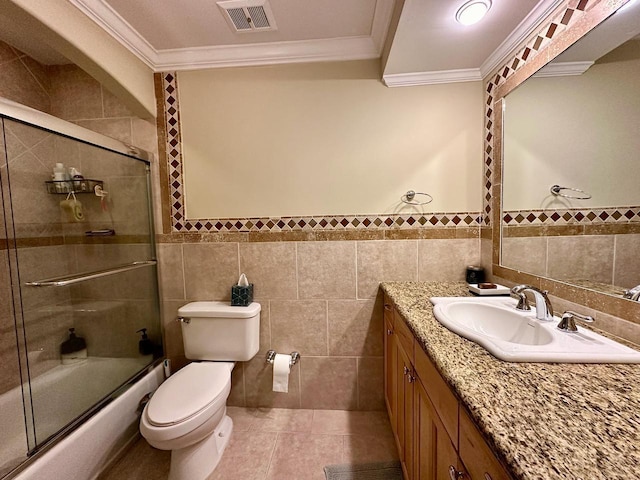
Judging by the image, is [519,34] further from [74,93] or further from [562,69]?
[74,93]

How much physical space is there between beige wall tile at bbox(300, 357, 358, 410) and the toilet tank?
1.30 feet

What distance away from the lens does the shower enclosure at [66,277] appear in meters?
1.17

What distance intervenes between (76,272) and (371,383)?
1864 mm

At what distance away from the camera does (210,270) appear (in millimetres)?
1718

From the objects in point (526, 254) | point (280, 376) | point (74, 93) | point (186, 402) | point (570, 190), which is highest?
point (74, 93)

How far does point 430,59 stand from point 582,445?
166 cm

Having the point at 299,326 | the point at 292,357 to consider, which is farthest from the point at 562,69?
the point at 292,357

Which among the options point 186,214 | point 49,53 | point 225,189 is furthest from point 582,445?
point 49,53

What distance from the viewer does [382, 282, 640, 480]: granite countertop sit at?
41cm

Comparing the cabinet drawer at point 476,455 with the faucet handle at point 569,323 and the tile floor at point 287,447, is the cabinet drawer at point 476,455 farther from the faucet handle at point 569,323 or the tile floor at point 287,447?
the tile floor at point 287,447

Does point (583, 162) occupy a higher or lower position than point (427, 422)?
higher

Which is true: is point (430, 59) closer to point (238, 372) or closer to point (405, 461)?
point (405, 461)

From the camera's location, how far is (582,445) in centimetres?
45

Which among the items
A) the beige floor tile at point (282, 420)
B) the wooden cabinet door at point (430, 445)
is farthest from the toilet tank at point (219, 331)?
the wooden cabinet door at point (430, 445)
